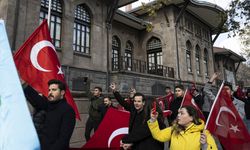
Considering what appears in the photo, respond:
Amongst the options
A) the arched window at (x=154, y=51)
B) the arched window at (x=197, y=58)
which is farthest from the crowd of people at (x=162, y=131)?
the arched window at (x=197, y=58)

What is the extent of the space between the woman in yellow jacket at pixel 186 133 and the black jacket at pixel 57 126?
3.18ft

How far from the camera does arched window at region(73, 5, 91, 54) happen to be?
14086 millimetres

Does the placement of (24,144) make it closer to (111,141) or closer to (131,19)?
(111,141)

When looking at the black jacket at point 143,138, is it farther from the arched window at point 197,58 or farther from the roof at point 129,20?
the arched window at point 197,58

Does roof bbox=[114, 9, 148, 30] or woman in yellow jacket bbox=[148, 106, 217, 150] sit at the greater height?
roof bbox=[114, 9, 148, 30]

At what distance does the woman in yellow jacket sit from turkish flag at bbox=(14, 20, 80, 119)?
1954 millimetres

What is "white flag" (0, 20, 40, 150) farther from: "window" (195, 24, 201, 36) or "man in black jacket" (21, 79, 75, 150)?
"window" (195, 24, 201, 36)

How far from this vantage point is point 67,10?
13.4 meters

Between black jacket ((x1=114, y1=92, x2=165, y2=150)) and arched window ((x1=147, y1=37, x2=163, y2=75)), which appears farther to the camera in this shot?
arched window ((x1=147, y1=37, x2=163, y2=75))

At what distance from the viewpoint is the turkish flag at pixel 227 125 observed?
10.9ft

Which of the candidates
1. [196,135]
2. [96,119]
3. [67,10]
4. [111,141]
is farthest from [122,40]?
[196,135]

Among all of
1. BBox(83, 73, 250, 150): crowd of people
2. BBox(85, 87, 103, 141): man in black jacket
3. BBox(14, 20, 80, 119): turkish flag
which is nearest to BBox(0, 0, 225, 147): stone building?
BBox(85, 87, 103, 141): man in black jacket

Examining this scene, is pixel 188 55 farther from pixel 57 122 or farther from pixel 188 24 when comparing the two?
pixel 57 122

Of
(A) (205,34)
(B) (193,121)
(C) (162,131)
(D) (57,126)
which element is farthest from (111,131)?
(A) (205,34)
